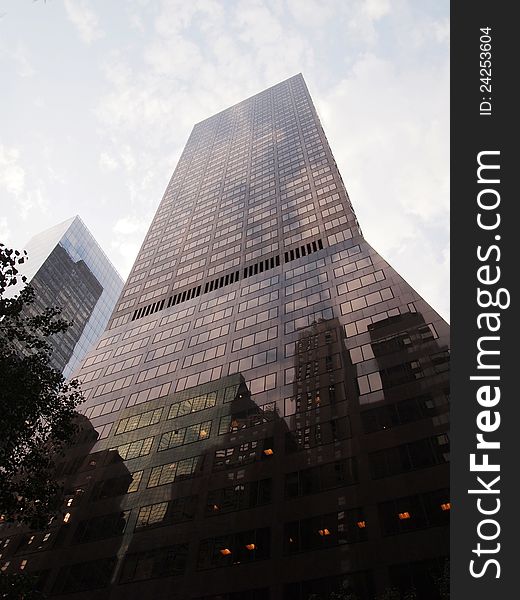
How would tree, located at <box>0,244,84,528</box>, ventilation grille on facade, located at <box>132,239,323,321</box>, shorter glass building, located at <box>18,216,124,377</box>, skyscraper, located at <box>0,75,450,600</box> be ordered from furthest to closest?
shorter glass building, located at <box>18,216,124,377</box> < ventilation grille on facade, located at <box>132,239,323,321</box> < skyscraper, located at <box>0,75,450,600</box> < tree, located at <box>0,244,84,528</box>

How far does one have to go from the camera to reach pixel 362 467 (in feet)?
121

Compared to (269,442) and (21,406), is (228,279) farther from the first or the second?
(21,406)

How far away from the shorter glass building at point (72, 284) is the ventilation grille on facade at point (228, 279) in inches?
2494

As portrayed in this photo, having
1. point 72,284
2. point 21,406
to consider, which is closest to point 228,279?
point 21,406

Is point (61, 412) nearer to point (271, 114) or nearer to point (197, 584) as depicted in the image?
point (197, 584)

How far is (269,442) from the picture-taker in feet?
141

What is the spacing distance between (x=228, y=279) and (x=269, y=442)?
1525 inches

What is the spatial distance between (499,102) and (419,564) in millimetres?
27094

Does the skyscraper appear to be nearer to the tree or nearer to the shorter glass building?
the tree

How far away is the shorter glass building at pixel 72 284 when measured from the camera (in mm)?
139000

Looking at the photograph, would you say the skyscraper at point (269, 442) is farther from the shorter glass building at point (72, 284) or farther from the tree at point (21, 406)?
the shorter glass building at point (72, 284)

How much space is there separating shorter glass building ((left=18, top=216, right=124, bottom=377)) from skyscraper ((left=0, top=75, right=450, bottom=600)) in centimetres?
6847

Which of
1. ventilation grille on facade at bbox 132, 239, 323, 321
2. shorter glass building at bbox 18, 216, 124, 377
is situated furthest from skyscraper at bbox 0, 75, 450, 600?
shorter glass building at bbox 18, 216, 124, 377

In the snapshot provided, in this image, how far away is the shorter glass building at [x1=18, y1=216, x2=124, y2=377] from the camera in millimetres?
139000
